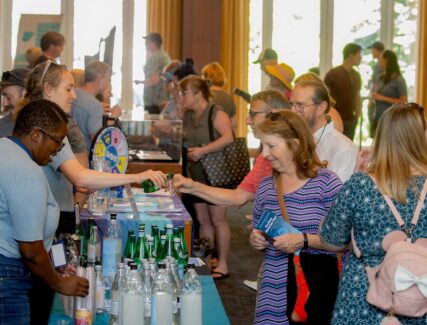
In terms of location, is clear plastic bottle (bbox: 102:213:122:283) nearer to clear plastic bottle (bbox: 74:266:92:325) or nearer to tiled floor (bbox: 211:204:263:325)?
clear plastic bottle (bbox: 74:266:92:325)

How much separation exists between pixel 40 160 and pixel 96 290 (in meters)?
0.54

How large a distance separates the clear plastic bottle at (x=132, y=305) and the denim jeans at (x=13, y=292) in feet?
1.22

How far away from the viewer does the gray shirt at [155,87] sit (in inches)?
390

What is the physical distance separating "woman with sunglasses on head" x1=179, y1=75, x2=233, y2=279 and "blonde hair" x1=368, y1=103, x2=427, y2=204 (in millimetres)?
3437

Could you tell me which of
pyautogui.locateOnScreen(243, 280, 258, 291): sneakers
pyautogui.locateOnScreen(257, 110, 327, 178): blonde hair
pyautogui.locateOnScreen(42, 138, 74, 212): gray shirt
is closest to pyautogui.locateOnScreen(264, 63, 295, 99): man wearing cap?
pyautogui.locateOnScreen(243, 280, 258, 291): sneakers

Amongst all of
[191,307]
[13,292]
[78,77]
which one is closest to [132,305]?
[191,307]

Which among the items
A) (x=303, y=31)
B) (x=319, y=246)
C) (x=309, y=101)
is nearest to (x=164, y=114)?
(x=309, y=101)

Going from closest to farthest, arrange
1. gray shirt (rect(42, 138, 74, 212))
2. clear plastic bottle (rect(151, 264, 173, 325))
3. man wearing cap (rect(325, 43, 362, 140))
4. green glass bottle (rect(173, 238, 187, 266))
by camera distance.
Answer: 1. clear plastic bottle (rect(151, 264, 173, 325))
2. green glass bottle (rect(173, 238, 187, 266))
3. gray shirt (rect(42, 138, 74, 212))
4. man wearing cap (rect(325, 43, 362, 140))

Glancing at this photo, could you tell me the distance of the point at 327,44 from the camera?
1435 cm

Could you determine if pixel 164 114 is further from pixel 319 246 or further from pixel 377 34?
pixel 377 34

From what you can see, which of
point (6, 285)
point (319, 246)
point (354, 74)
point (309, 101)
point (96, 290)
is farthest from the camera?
point (354, 74)

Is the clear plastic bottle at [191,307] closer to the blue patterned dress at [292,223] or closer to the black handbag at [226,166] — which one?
the blue patterned dress at [292,223]

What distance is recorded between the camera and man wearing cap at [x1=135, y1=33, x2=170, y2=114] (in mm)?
9844

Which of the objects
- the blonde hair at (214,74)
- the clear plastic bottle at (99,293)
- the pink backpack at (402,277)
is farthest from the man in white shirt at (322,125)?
the blonde hair at (214,74)
